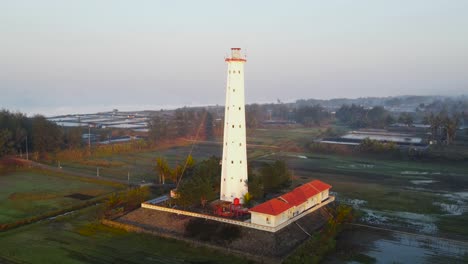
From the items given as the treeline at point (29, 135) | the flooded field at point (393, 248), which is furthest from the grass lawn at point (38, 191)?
the flooded field at point (393, 248)

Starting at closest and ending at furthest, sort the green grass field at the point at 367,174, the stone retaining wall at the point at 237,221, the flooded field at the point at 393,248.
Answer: the flooded field at the point at 393,248
the stone retaining wall at the point at 237,221
the green grass field at the point at 367,174

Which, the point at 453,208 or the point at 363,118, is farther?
the point at 363,118

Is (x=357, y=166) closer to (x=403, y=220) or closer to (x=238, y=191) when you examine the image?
(x=403, y=220)

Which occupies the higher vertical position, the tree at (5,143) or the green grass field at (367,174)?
the tree at (5,143)

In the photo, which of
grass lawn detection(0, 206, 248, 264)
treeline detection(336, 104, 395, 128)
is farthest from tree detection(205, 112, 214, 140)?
grass lawn detection(0, 206, 248, 264)

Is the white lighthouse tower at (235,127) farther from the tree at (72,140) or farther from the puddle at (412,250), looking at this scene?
the tree at (72,140)

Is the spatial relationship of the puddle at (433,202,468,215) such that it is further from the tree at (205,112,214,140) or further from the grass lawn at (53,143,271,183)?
the tree at (205,112,214,140)

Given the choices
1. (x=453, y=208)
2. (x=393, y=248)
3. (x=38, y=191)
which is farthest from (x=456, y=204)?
(x=38, y=191)
